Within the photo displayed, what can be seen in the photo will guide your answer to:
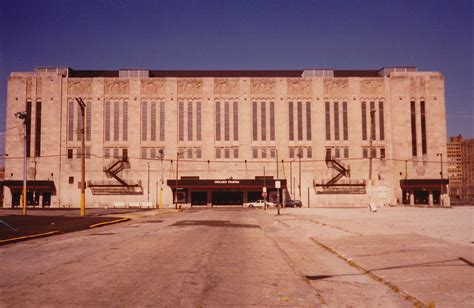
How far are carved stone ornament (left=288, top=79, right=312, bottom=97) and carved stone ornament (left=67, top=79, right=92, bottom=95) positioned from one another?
119 feet

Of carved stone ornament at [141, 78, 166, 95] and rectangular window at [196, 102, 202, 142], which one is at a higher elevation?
carved stone ornament at [141, 78, 166, 95]

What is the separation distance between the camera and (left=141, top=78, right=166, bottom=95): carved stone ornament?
86.1 m

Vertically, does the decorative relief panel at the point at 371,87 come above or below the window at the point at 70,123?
above

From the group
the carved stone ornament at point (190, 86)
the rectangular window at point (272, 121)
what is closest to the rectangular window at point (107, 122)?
the carved stone ornament at point (190, 86)

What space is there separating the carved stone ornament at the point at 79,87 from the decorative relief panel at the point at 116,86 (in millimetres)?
3182

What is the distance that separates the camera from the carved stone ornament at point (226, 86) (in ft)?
285

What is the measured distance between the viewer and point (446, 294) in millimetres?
7652

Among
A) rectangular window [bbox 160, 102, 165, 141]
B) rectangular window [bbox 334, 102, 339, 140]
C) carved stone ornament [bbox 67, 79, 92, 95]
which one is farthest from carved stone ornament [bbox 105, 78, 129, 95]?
rectangular window [bbox 334, 102, 339, 140]

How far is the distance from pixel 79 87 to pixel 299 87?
39.6 meters

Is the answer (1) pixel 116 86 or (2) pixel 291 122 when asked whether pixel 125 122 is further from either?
(2) pixel 291 122

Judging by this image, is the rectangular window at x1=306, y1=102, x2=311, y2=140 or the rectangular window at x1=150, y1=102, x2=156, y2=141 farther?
the rectangular window at x1=306, y1=102, x2=311, y2=140

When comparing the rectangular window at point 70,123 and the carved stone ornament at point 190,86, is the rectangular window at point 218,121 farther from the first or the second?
the rectangular window at point 70,123

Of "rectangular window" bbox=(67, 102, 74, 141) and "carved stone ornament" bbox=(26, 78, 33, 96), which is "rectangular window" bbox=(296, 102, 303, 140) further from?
"carved stone ornament" bbox=(26, 78, 33, 96)

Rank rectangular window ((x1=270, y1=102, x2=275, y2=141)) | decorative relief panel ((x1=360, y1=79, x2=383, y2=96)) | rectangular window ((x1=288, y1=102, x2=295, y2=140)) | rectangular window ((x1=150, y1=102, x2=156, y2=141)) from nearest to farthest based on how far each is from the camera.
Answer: rectangular window ((x1=150, y1=102, x2=156, y2=141)), rectangular window ((x1=270, y1=102, x2=275, y2=141)), rectangular window ((x1=288, y1=102, x2=295, y2=140)), decorative relief panel ((x1=360, y1=79, x2=383, y2=96))
